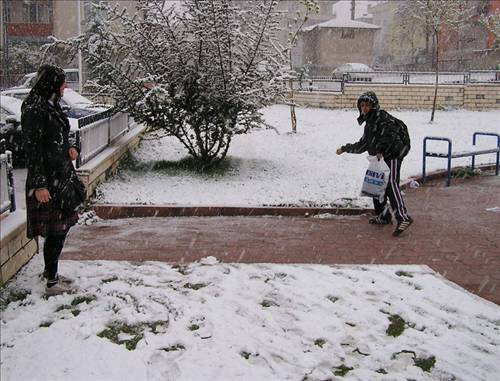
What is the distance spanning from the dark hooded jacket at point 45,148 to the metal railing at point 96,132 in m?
3.66

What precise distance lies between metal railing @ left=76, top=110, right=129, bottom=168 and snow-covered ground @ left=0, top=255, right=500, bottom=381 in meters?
3.27

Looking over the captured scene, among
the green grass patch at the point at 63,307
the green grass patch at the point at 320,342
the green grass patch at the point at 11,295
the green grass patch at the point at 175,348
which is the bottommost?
the green grass patch at the point at 320,342

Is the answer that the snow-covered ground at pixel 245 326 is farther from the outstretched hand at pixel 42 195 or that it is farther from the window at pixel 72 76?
the window at pixel 72 76

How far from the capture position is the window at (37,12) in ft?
130

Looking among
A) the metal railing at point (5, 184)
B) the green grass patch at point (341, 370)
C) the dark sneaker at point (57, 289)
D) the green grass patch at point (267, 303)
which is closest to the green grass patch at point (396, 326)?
the green grass patch at point (341, 370)

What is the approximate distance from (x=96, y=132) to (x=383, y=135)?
15.9ft

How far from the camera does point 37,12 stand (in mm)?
39969

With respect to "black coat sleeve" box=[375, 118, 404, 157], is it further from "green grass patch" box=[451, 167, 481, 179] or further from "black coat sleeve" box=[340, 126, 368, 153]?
"green grass patch" box=[451, 167, 481, 179]

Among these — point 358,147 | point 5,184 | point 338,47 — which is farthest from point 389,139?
point 338,47

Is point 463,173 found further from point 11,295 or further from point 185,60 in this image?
point 11,295

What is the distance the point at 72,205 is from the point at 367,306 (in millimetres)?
2498

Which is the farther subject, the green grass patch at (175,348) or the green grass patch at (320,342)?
the green grass patch at (320,342)

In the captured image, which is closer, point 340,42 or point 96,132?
point 96,132

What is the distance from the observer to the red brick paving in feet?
19.3
